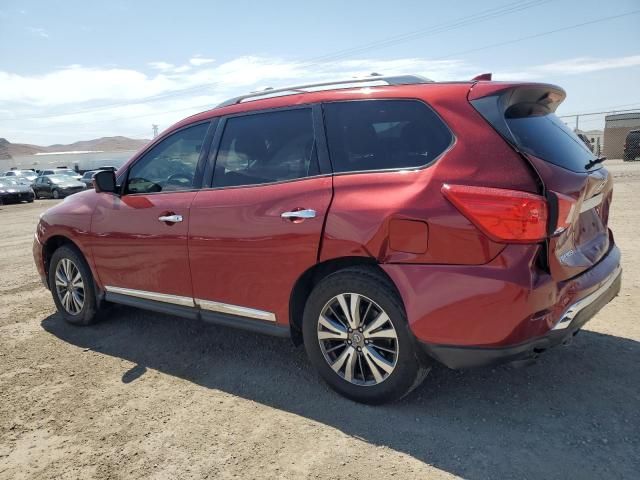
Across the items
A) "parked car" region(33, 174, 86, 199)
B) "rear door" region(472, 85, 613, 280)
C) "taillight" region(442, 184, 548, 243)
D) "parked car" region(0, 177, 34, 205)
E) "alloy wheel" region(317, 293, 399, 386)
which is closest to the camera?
"taillight" region(442, 184, 548, 243)

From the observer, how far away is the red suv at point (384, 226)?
246cm

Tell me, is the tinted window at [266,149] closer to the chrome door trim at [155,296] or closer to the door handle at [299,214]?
the door handle at [299,214]

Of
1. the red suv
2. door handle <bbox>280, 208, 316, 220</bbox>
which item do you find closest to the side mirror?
the red suv

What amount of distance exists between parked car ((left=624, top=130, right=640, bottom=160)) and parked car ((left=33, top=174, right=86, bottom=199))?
30650 mm

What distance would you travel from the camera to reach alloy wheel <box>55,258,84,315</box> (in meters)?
4.64

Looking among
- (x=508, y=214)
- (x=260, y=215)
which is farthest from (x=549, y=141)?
(x=260, y=215)

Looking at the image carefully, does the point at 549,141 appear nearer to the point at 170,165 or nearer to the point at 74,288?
the point at 170,165

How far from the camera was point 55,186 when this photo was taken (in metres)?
28.7

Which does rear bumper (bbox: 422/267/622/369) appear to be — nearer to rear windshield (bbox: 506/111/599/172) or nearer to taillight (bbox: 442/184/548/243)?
taillight (bbox: 442/184/548/243)

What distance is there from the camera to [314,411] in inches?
117

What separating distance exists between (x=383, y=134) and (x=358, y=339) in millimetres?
1231

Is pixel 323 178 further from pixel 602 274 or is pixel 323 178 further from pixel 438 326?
pixel 602 274

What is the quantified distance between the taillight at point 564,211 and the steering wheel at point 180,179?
2530 mm

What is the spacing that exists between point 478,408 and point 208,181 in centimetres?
237
